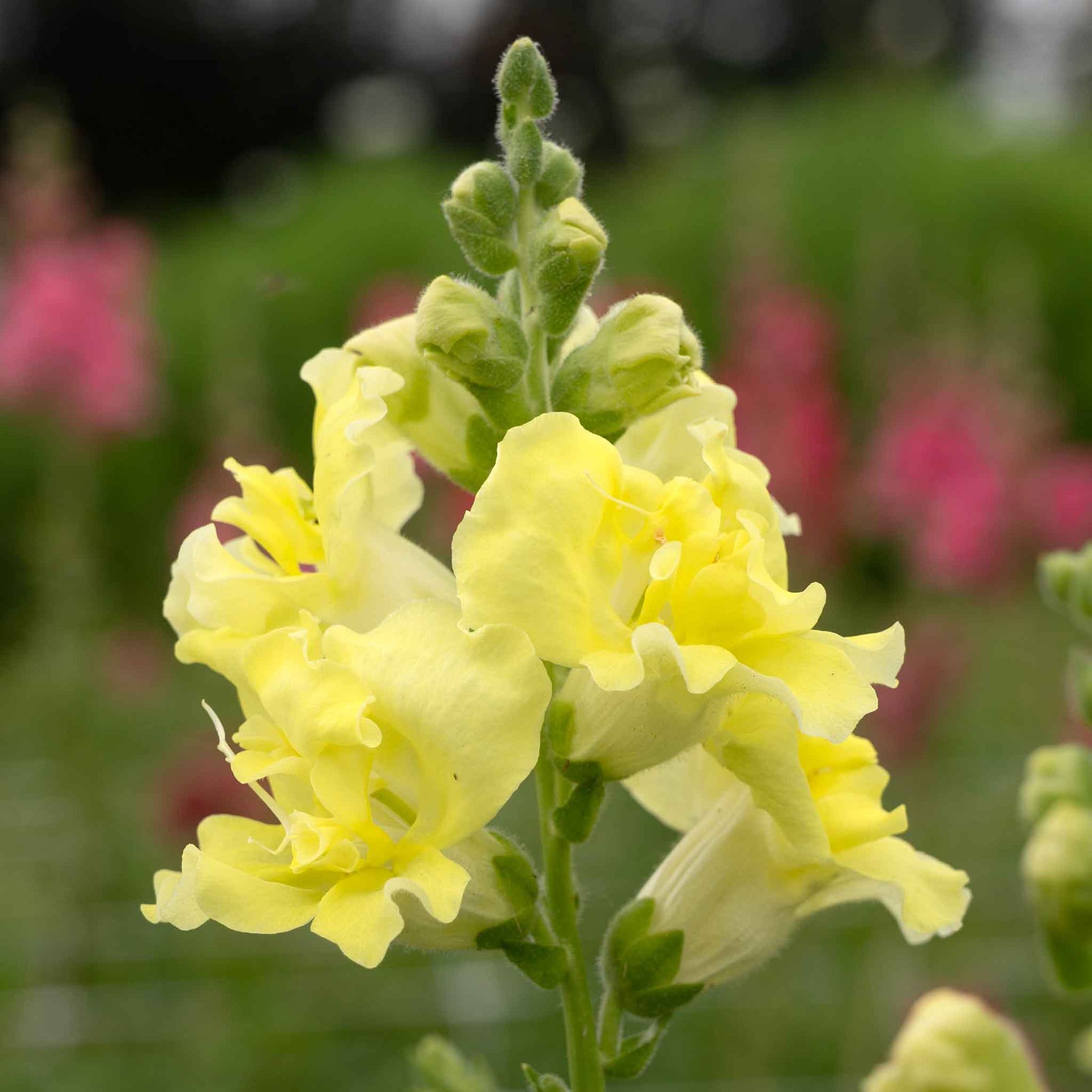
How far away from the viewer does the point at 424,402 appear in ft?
4.63

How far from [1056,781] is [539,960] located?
60 cm

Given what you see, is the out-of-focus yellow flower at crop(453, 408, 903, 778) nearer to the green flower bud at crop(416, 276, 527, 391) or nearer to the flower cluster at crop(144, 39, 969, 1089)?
the flower cluster at crop(144, 39, 969, 1089)

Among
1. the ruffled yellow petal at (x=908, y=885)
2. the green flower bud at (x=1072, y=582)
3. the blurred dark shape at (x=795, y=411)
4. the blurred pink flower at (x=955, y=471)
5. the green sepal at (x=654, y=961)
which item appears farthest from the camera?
the blurred dark shape at (x=795, y=411)

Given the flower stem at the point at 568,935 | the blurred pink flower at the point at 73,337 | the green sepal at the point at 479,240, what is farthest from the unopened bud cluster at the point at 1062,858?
the blurred pink flower at the point at 73,337

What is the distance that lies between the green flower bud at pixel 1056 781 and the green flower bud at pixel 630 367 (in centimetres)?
57

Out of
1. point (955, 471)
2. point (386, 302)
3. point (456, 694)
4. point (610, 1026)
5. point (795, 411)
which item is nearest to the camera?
point (456, 694)

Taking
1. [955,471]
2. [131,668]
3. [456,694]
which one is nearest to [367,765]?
[456,694]

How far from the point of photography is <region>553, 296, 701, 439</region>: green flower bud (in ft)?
4.23

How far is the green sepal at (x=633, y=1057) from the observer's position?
51.1 inches

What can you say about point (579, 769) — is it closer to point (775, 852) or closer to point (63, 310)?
point (775, 852)

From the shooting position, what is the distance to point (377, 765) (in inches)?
47.6

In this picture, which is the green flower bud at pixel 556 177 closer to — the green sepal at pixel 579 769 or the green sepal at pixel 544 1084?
the green sepal at pixel 579 769

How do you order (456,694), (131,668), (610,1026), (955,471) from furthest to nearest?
(131,668)
(955,471)
(610,1026)
(456,694)

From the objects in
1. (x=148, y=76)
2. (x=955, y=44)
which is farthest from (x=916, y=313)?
(x=148, y=76)
